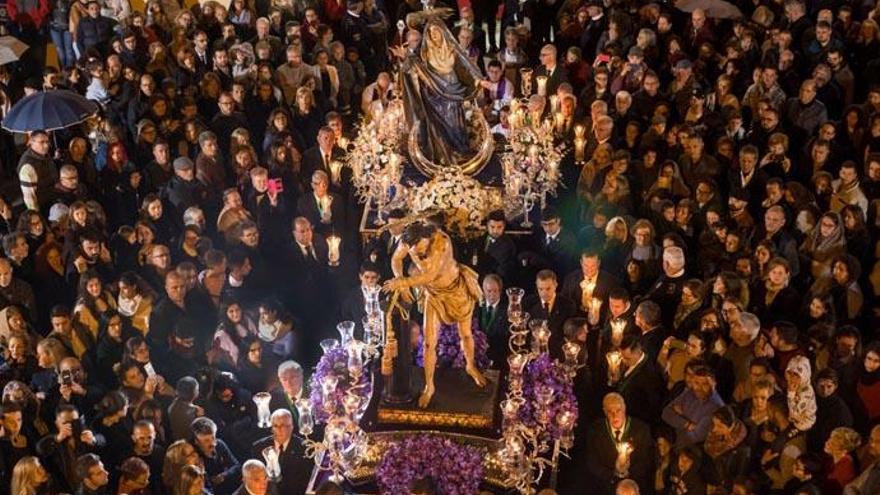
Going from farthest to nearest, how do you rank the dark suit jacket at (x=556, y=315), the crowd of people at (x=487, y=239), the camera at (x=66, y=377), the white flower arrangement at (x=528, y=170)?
the white flower arrangement at (x=528, y=170), the dark suit jacket at (x=556, y=315), the camera at (x=66, y=377), the crowd of people at (x=487, y=239)

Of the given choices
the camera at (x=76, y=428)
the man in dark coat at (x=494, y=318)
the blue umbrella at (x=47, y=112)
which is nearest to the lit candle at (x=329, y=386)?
the man in dark coat at (x=494, y=318)

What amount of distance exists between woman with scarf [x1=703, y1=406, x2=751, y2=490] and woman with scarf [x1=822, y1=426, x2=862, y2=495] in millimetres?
757

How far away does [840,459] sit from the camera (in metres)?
11.1

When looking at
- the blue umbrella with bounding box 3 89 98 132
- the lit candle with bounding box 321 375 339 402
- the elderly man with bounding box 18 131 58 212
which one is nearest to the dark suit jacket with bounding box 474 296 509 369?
the lit candle with bounding box 321 375 339 402

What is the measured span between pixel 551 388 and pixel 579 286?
2018 millimetres

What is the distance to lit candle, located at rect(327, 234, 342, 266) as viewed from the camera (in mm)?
15203

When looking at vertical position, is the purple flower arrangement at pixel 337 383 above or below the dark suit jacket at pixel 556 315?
below

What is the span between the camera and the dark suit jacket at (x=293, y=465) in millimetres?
12086

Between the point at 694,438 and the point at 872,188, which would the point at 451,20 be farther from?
the point at 694,438

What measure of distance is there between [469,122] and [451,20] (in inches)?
200

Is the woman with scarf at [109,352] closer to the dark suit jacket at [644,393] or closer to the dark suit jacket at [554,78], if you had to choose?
the dark suit jacket at [644,393]

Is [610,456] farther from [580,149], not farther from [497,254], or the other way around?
[580,149]

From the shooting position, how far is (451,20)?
71.8 ft

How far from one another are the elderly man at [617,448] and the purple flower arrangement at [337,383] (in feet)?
8.15
